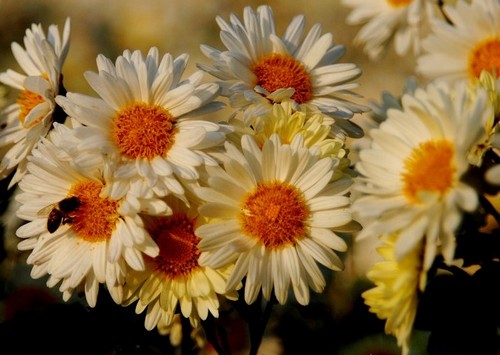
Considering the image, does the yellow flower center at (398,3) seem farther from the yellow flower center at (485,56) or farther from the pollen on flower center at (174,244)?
the pollen on flower center at (174,244)

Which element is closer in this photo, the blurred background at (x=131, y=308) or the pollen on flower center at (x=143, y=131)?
the pollen on flower center at (x=143, y=131)

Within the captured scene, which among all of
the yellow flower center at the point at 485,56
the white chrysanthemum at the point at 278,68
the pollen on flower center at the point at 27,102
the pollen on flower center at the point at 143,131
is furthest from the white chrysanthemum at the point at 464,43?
the pollen on flower center at the point at 27,102

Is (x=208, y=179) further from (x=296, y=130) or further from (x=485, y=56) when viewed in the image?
(x=485, y=56)

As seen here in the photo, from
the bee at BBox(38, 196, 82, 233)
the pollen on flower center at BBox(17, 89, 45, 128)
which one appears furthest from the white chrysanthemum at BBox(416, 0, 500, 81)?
the pollen on flower center at BBox(17, 89, 45, 128)

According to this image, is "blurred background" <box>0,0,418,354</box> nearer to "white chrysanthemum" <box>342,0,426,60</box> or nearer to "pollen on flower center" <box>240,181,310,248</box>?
"white chrysanthemum" <box>342,0,426,60</box>

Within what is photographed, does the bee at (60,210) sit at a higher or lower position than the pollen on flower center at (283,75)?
lower

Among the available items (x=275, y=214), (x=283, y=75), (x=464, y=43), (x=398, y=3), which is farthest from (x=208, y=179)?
(x=398, y=3)

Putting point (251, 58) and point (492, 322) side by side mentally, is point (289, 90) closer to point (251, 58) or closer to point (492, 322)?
point (251, 58)
